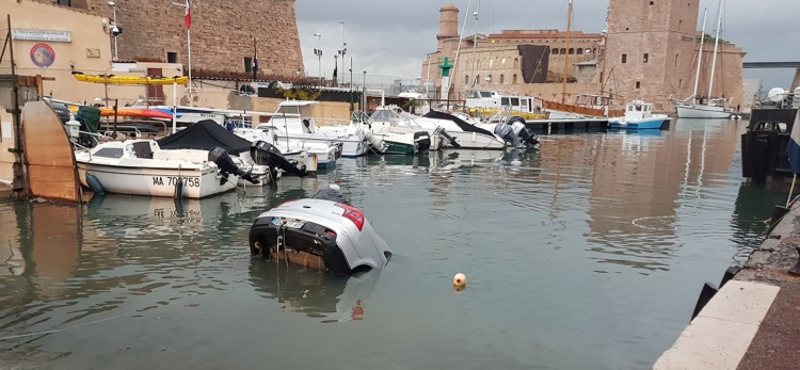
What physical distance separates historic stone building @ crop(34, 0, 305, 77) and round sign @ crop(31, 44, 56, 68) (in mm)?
7172

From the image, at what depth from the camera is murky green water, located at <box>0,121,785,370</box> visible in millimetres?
6766

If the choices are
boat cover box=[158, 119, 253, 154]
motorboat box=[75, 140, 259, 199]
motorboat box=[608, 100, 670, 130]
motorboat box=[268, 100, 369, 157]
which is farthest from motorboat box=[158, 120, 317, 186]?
motorboat box=[608, 100, 670, 130]

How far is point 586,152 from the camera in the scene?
3175 centimetres

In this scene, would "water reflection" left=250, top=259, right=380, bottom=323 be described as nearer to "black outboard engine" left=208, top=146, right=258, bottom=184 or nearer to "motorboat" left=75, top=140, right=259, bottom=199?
"motorboat" left=75, top=140, right=259, bottom=199

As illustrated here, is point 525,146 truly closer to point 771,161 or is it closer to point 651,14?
point 771,161

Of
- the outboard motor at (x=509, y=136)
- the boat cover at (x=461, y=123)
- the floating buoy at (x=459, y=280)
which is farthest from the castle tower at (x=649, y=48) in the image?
the floating buoy at (x=459, y=280)

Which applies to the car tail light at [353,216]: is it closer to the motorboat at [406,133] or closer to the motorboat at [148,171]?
the motorboat at [148,171]

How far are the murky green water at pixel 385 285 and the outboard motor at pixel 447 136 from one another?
13084 mm

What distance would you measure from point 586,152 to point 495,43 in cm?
5289

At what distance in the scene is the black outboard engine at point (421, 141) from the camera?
90.0ft

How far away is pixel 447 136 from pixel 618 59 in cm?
5100

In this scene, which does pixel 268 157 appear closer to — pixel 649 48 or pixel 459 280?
pixel 459 280

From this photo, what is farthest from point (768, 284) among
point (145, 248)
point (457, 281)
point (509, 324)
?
point (145, 248)

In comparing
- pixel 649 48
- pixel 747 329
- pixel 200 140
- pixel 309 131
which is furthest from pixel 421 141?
pixel 649 48
